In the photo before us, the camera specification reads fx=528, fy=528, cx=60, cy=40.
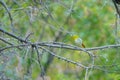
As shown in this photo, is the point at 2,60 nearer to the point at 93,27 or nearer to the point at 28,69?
the point at 28,69

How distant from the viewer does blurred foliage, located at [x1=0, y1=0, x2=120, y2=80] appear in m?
3.74

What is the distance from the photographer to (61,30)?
430cm

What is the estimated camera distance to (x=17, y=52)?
12.7ft

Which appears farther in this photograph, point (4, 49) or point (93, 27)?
point (93, 27)

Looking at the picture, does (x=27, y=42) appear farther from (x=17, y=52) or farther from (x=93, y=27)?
(x=93, y=27)

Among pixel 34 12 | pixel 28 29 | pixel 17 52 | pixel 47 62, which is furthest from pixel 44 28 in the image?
pixel 17 52

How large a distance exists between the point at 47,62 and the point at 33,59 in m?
4.83

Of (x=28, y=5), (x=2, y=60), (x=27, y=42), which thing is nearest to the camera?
(x=27, y=42)

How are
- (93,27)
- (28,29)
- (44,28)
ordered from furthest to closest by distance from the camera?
1. (93,27)
2. (44,28)
3. (28,29)

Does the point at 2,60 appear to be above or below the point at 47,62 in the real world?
above

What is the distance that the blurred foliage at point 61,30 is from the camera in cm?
374

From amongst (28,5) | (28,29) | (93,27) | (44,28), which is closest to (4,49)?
(28,5)

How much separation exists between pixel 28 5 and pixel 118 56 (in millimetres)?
899

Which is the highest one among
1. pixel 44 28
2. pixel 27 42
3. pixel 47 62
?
pixel 27 42
